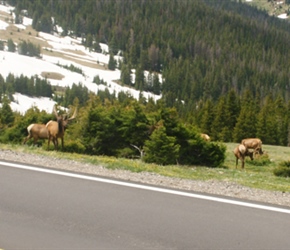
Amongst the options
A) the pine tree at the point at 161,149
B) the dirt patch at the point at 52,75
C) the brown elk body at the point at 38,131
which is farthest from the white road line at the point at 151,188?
the dirt patch at the point at 52,75

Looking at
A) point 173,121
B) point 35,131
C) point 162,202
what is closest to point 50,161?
point 162,202

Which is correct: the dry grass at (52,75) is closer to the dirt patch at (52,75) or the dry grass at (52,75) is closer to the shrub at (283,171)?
the dirt patch at (52,75)

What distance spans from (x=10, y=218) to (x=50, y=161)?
468cm

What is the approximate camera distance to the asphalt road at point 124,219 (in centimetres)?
670

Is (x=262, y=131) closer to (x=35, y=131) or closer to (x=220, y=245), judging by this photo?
(x=35, y=131)

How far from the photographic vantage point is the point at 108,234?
22.9ft

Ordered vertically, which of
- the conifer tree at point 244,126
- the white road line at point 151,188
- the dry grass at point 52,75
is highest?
the dry grass at point 52,75

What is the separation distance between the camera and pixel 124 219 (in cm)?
762

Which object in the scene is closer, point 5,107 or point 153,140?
point 153,140

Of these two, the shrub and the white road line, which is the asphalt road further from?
the shrub

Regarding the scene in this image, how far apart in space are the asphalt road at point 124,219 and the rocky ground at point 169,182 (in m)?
0.66

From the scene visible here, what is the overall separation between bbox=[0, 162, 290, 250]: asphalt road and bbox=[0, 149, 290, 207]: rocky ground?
66 cm

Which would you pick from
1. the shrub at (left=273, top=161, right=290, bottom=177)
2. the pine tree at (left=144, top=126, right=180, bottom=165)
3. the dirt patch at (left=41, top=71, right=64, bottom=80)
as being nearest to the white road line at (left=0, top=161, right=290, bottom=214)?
the pine tree at (left=144, top=126, right=180, bottom=165)

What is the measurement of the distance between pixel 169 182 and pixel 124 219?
2.92 metres
